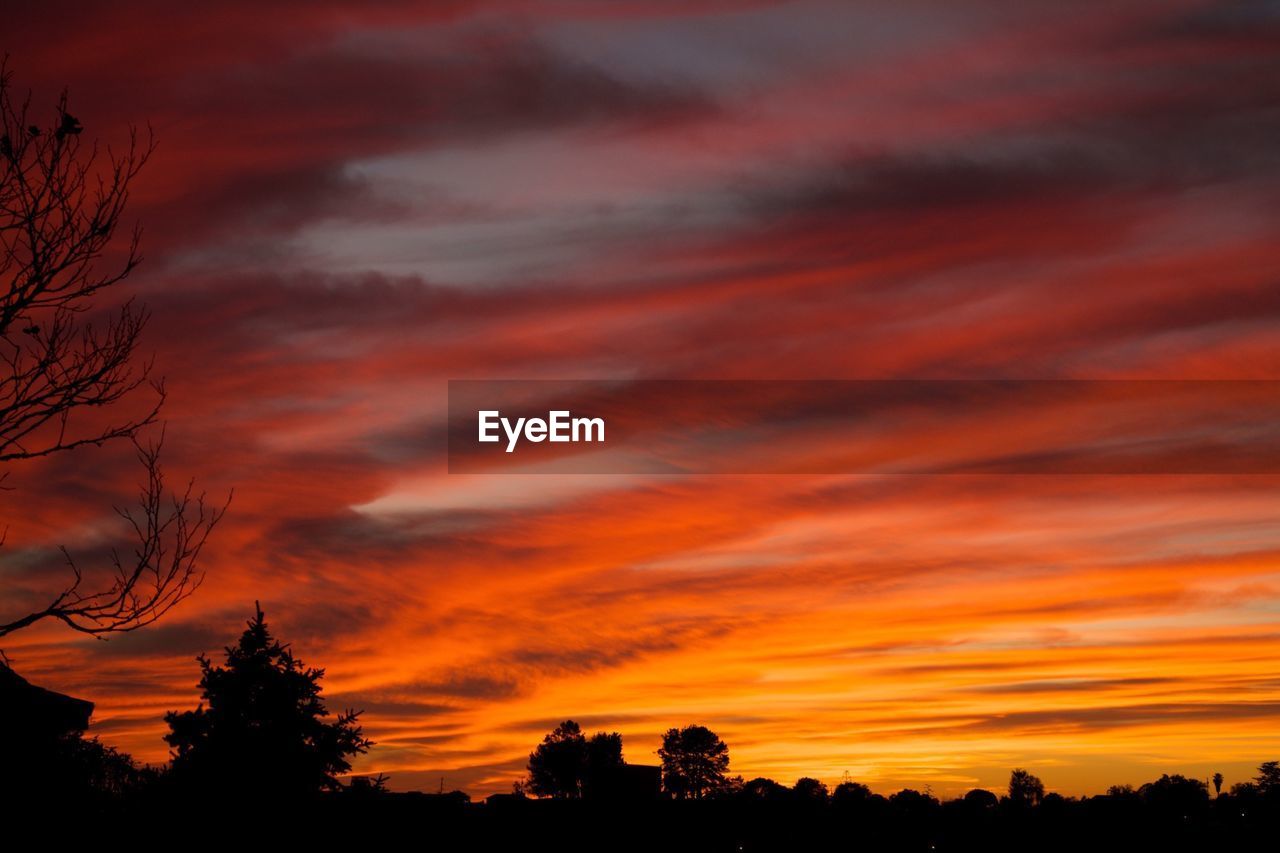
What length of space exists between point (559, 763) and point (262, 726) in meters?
112

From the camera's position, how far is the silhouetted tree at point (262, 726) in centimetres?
6744

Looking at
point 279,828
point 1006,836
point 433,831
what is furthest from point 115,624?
point 1006,836

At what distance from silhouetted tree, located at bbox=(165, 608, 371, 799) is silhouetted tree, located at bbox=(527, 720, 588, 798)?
340ft

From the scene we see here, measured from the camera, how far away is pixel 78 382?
13.6 meters

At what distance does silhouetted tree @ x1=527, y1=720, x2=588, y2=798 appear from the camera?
570 ft

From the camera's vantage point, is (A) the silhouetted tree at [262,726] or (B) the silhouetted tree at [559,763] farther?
(B) the silhouetted tree at [559,763]

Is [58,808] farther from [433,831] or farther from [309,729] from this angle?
[309,729]

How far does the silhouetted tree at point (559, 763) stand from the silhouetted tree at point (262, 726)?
10372 cm

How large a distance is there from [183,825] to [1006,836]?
172 m

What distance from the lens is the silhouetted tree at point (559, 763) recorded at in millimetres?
173625

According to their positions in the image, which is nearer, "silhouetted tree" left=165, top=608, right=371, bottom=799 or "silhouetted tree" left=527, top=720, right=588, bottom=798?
"silhouetted tree" left=165, top=608, right=371, bottom=799

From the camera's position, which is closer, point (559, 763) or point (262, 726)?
point (262, 726)

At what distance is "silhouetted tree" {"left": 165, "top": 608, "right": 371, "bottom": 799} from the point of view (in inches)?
2655

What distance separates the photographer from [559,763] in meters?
177
